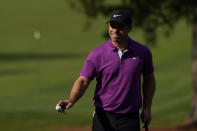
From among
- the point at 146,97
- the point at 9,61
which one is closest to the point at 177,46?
the point at 9,61

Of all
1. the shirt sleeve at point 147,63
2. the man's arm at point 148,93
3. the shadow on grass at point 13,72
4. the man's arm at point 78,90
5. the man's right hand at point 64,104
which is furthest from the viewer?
the shadow on grass at point 13,72

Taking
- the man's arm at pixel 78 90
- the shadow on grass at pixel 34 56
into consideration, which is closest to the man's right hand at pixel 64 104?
the man's arm at pixel 78 90

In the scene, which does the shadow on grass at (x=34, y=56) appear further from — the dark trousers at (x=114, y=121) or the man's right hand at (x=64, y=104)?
the man's right hand at (x=64, y=104)

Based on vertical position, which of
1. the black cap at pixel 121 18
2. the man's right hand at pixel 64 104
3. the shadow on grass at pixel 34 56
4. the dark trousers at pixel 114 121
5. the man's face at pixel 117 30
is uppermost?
the black cap at pixel 121 18

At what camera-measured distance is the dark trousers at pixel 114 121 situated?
27.0 feet

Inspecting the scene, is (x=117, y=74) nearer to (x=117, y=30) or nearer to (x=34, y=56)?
(x=117, y=30)

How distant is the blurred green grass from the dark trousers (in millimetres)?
9427

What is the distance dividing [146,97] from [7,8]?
5748 cm

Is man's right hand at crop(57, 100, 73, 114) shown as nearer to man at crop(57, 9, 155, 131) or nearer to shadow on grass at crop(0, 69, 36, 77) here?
man at crop(57, 9, 155, 131)

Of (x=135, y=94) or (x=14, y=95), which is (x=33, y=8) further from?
(x=135, y=94)

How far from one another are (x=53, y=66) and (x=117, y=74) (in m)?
33.4

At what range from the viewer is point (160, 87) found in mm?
30516

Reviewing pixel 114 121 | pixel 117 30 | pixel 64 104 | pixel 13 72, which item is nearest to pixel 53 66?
pixel 13 72

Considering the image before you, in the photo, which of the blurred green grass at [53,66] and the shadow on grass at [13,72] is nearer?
the blurred green grass at [53,66]
